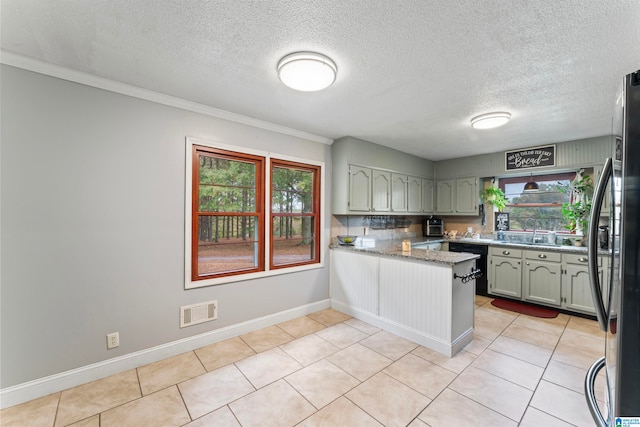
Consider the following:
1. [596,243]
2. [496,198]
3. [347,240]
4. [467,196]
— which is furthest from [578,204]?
[596,243]

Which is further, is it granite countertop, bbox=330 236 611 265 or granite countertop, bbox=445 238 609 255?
granite countertop, bbox=445 238 609 255

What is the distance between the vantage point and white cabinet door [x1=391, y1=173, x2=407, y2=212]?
4418mm

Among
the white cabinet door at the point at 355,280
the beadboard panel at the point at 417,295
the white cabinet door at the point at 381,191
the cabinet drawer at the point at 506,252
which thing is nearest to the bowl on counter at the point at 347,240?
the white cabinet door at the point at 355,280

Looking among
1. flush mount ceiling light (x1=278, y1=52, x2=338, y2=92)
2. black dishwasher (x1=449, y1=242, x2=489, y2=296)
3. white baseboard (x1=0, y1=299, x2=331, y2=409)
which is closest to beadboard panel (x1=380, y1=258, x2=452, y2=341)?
white baseboard (x1=0, y1=299, x2=331, y2=409)

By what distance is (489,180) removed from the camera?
489 cm

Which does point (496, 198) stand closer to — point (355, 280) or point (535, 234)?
point (535, 234)

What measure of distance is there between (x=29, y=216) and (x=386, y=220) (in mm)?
4391

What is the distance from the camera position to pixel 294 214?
356 cm

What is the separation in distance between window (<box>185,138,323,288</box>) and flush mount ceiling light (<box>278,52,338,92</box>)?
49.8 inches

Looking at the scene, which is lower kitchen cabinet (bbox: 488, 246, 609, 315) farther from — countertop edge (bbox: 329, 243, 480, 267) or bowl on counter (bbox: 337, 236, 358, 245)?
bowl on counter (bbox: 337, 236, 358, 245)

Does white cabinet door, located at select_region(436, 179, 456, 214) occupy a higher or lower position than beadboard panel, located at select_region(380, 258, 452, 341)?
higher

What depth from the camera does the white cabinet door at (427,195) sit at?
16.6ft

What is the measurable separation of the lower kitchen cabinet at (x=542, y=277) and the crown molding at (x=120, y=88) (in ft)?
13.0

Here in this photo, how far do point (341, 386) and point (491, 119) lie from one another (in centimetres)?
296
